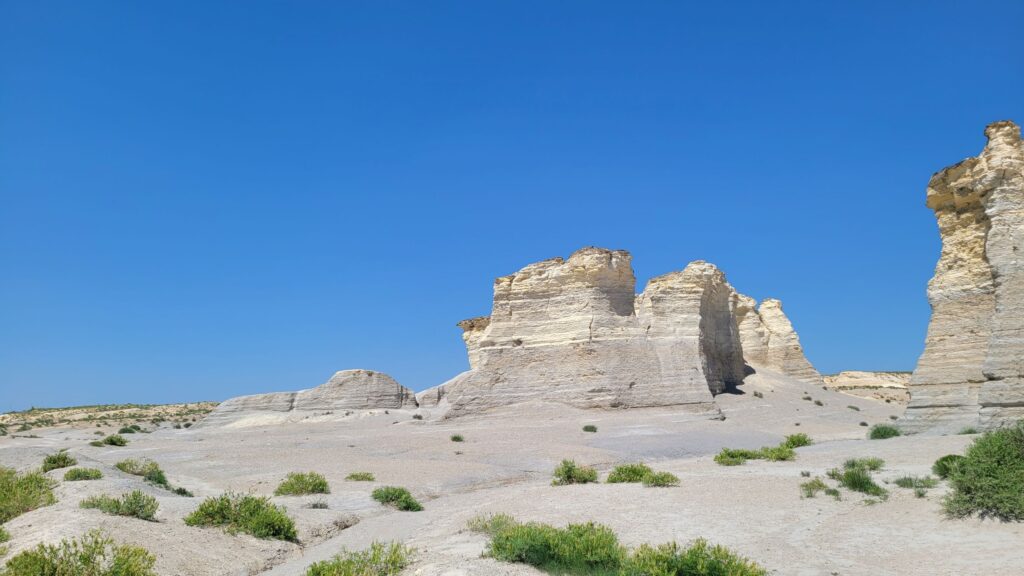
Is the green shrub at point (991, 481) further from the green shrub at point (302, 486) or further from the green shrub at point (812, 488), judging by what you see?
the green shrub at point (302, 486)

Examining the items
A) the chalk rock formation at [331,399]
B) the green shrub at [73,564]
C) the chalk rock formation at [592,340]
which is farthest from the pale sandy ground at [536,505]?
the chalk rock formation at [331,399]

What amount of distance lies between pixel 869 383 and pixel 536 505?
81480 mm

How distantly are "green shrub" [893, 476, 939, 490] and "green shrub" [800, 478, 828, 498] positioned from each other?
4.62 feet

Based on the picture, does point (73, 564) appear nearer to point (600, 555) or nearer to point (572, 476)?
point (600, 555)

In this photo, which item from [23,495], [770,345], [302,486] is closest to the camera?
[23,495]

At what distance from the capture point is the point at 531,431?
2912 centimetres

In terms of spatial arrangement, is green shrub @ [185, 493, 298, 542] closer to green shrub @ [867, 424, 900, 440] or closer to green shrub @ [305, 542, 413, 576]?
green shrub @ [305, 542, 413, 576]

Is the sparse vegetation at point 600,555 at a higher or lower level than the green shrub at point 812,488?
higher

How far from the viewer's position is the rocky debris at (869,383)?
6762 cm

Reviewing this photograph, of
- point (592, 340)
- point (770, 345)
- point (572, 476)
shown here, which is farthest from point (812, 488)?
point (770, 345)

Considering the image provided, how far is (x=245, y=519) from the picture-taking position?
34.0ft

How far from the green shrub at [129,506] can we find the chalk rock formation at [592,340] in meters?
25.2

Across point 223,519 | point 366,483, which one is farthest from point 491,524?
point 366,483

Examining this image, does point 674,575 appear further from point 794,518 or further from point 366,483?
point 366,483
